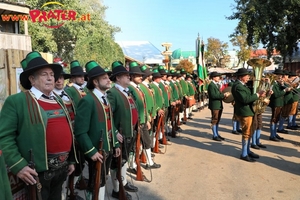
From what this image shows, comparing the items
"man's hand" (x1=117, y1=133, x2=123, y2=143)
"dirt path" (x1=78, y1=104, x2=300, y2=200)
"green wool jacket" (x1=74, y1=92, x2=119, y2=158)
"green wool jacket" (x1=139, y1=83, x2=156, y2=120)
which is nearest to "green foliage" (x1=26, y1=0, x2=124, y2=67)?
"dirt path" (x1=78, y1=104, x2=300, y2=200)

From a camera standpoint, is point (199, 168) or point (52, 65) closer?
point (52, 65)

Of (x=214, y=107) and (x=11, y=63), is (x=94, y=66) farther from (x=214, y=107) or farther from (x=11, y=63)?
(x=214, y=107)

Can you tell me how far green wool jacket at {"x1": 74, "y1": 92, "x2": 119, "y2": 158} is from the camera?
3.33 meters

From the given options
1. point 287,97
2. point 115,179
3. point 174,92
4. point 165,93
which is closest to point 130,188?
point 115,179

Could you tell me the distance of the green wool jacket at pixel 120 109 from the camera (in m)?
4.27

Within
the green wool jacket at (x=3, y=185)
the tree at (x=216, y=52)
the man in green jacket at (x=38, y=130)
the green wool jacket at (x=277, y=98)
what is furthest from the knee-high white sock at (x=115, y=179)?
the tree at (x=216, y=52)

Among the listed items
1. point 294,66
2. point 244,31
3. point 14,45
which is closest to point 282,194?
point 244,31

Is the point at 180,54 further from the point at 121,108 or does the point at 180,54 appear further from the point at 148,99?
the point at 121,108

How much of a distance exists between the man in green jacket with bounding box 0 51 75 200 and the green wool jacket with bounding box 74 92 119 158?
33 centimetres

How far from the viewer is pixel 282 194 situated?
479cm

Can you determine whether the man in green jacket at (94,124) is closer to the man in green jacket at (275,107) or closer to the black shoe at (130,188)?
the black shoe at (130,188)

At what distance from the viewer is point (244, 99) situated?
20.7ft

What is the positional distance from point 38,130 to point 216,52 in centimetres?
4920

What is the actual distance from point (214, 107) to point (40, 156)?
21.9 feet
